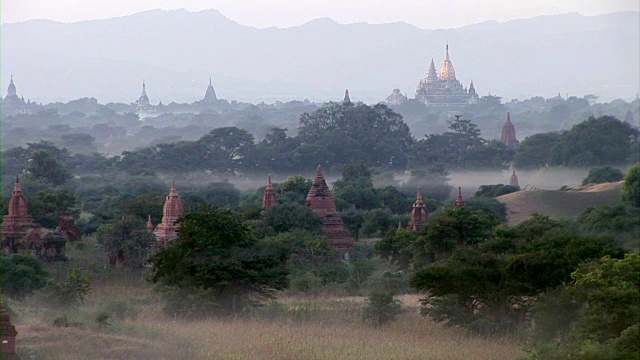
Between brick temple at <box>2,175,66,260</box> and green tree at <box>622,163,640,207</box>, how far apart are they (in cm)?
1816

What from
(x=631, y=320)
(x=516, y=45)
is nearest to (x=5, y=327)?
(x=631, y=320)

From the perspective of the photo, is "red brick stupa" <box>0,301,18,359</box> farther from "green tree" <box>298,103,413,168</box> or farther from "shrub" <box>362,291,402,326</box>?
"green tree" <box>298,103,413,168</box>

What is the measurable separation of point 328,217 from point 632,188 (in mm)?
12690

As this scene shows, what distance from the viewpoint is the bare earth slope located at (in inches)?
1744

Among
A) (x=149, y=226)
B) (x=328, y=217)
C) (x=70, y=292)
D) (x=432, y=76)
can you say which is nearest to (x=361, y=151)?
(x=328, y=217)

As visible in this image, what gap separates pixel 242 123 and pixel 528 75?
65.2m

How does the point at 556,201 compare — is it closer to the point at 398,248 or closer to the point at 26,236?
the point at 398,248

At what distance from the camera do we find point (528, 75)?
616 feet

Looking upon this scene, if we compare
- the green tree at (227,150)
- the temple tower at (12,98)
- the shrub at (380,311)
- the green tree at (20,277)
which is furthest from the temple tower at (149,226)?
the temple tower at (12,98)

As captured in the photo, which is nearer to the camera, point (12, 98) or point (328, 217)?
point (328, 217)

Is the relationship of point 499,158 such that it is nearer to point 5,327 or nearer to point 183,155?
point 183,155

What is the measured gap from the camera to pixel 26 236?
3231 cm

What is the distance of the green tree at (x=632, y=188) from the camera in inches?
1665

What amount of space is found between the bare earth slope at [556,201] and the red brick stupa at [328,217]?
30.4ft
